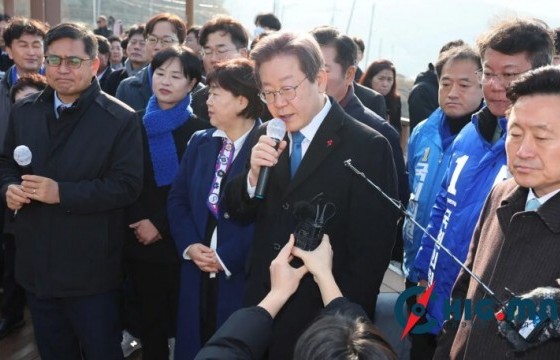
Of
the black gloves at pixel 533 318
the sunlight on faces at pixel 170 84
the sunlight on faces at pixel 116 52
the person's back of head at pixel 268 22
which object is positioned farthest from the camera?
the sunlight on faces at pixel 116 52

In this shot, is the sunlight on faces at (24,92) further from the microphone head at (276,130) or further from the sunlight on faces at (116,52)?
the sunlight on faces at (116,52)

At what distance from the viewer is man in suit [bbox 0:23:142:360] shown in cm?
277

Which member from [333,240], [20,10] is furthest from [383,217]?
[20,10]

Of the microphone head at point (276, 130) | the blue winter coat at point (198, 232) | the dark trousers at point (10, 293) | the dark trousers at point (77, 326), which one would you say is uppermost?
the microphone head at point (276, 130)

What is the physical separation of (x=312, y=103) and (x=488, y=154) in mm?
716

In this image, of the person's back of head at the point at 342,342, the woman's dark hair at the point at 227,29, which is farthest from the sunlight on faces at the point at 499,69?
the woman's dark hair at the point at 227,29

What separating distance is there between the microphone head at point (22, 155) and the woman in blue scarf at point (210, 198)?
2.40ft

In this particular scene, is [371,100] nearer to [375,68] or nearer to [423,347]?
[375,68]

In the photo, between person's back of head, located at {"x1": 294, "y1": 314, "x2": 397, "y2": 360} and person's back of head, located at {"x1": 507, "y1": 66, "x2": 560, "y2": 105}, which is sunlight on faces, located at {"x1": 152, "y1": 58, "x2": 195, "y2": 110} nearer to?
person's back of head, located at {"x1": 507, "y1": 66, "x2": 560, "y2": 105}

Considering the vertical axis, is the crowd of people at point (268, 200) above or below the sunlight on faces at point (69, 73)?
below

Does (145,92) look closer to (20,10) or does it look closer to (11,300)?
(11,300)

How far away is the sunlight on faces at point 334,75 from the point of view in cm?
328

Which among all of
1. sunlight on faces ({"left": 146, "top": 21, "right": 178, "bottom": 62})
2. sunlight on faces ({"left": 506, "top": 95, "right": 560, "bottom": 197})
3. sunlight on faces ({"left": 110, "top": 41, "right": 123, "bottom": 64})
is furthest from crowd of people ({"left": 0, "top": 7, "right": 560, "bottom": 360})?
sunlight on faces ({"left": 110, "top": 41, "right": 123, "bottom": 64})

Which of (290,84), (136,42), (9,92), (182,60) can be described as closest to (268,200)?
(290,84)
